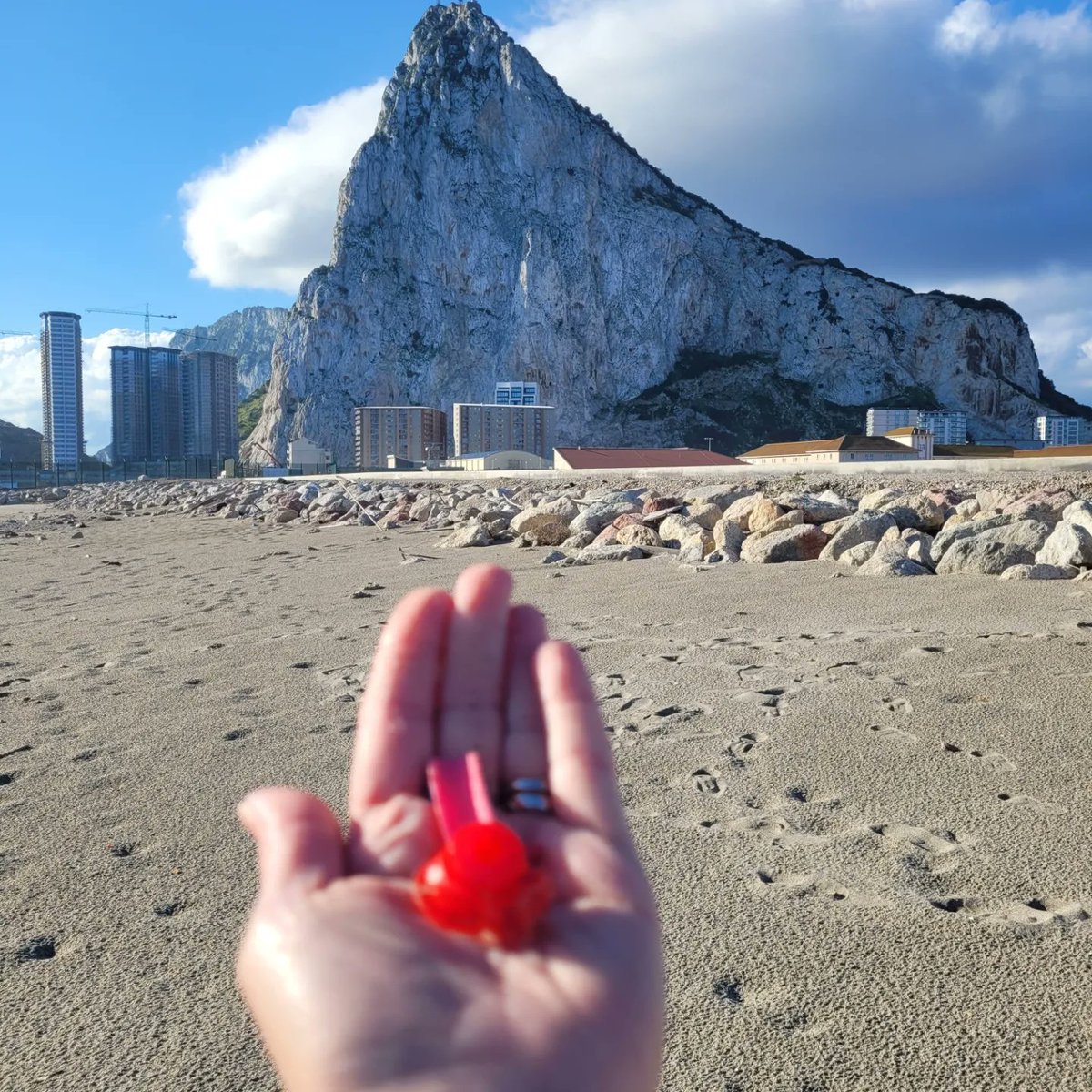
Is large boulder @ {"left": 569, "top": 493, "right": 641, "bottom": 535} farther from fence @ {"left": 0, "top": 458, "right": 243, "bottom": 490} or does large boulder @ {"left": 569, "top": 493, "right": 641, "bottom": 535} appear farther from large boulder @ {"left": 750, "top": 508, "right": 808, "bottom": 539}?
fence @ {"left": 0, "top": 458, "right": 243, "bottom": 490}

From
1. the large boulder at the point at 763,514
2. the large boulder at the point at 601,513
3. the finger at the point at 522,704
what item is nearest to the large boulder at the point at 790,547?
the large boulder at the point at 763,514

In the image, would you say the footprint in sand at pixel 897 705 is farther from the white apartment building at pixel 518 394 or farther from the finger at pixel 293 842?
the white apartment building at pixel 518 394

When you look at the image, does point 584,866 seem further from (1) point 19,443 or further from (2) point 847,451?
(1) point 19,443

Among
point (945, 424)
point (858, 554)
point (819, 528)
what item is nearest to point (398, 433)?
point (945, 424)

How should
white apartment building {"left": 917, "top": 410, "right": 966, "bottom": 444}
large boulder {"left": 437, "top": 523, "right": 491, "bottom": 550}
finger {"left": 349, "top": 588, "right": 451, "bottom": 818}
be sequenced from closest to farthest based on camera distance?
finger {"left": 349, "top": 588, "right": 451, "bottom": 818}
large boulder {"left": 437, "top": 523, "right": 491, "bottom": 550}
white apartment building {"left": 917, "top": 410, "right": 966, "bottom": 444}

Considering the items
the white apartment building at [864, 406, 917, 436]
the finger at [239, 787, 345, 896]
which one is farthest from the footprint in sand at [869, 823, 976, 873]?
the white apartment building at [864, 406, 917, 436]

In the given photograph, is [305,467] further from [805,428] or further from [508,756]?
[508,756]
